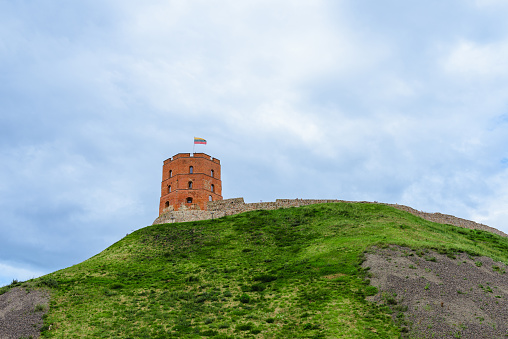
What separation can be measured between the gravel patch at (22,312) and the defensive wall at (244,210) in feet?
92.7

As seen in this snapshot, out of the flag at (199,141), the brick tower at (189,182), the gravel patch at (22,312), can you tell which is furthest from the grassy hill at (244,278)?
the flag at (199,141)

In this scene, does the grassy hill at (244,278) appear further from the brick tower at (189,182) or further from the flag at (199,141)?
the flag at (199,141)

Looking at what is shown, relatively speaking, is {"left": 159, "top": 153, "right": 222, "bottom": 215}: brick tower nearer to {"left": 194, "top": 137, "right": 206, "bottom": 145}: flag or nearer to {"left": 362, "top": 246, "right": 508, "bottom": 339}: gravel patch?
{"left": 194, "top": 137, "right": 206, "bottom": 145}: flag

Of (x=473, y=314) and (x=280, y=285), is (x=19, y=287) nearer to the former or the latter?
(x=280, y=285)

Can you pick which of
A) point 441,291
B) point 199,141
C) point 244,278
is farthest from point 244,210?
point 441,291

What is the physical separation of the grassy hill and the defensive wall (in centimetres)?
339

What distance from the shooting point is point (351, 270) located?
113 feet

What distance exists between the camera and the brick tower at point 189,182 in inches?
2635

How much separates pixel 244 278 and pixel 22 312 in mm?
18229

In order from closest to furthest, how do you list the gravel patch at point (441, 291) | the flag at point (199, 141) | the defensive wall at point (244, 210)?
1. the gravel patch at point (441, 291)
2. the defensive wall at point (244, 210)
3. the flag at point (199, 141)

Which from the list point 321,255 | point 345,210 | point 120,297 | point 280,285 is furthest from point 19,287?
point 345,210

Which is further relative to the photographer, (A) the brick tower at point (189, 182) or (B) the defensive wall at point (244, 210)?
(A) the brick tower at point (189, 182)

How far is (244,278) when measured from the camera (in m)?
38.2

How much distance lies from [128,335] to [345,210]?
3811 centimetres
